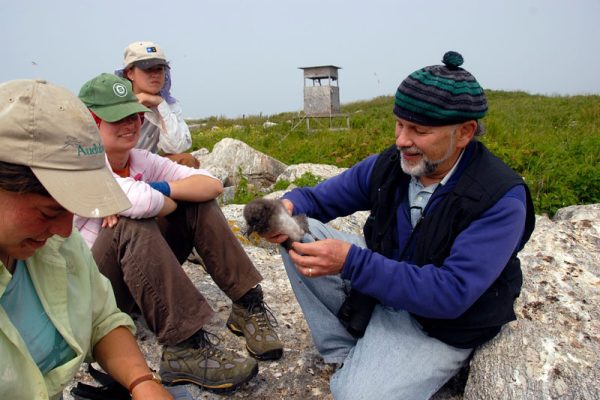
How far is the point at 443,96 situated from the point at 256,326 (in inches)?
73.9

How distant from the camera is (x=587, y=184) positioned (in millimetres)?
6914

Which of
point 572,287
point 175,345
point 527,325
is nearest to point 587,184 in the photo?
point 572,287

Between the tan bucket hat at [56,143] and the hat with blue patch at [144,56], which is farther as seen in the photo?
the hat with blue patch at [144,56]

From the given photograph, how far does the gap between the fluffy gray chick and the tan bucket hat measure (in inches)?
45.5

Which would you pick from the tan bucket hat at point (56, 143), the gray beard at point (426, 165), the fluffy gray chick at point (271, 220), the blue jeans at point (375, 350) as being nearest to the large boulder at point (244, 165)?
the blue jeans at point (375, 350)

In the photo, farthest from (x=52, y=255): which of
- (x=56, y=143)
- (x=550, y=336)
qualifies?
(x=550, y=336)

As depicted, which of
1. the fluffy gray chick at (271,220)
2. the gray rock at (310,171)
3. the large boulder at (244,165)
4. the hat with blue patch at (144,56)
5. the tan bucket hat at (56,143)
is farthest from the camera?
the large boulder at (244,165)

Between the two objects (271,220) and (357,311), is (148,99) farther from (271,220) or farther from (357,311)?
(357,311)

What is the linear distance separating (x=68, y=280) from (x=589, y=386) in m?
2.48

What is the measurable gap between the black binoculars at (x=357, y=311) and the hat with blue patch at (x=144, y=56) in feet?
8.70

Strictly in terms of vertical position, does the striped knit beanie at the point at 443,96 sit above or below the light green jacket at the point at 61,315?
above

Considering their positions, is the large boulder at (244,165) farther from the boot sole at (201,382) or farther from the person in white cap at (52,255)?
the person in white cap at (52,255)

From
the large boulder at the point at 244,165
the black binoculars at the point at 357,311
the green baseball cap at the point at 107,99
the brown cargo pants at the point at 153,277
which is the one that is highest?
the green baseball cap at the point at 107,99

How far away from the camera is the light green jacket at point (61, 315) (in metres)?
1.73
